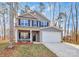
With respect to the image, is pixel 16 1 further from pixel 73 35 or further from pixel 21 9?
pixel 73 35

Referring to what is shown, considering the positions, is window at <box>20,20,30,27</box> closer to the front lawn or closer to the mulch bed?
the front lawn

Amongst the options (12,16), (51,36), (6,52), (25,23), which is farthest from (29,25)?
(6,52)

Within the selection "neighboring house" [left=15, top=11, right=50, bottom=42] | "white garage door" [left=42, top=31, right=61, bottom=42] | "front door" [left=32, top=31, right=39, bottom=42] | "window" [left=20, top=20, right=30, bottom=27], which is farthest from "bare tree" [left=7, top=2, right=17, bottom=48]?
"white garage door" [left=42, top=31, right=61, bottom=42]

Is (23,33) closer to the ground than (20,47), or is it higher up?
higher up

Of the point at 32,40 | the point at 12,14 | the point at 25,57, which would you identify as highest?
the point at 12,14

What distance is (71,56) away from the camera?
473 cm

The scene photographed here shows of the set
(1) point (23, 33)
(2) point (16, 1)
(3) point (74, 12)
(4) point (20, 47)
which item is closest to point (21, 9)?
(2) point (16, 1)

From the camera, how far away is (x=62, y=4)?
4.79 meters

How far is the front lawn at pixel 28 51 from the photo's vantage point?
4766 mm

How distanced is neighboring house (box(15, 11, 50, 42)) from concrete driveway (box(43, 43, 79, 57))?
364 millimetres

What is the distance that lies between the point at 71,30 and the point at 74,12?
396 mm

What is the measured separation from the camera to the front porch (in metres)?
4.89

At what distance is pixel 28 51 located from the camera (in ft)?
15.8

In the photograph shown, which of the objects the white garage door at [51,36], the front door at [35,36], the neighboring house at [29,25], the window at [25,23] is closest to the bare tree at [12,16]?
the neighboring house at [29,25]
